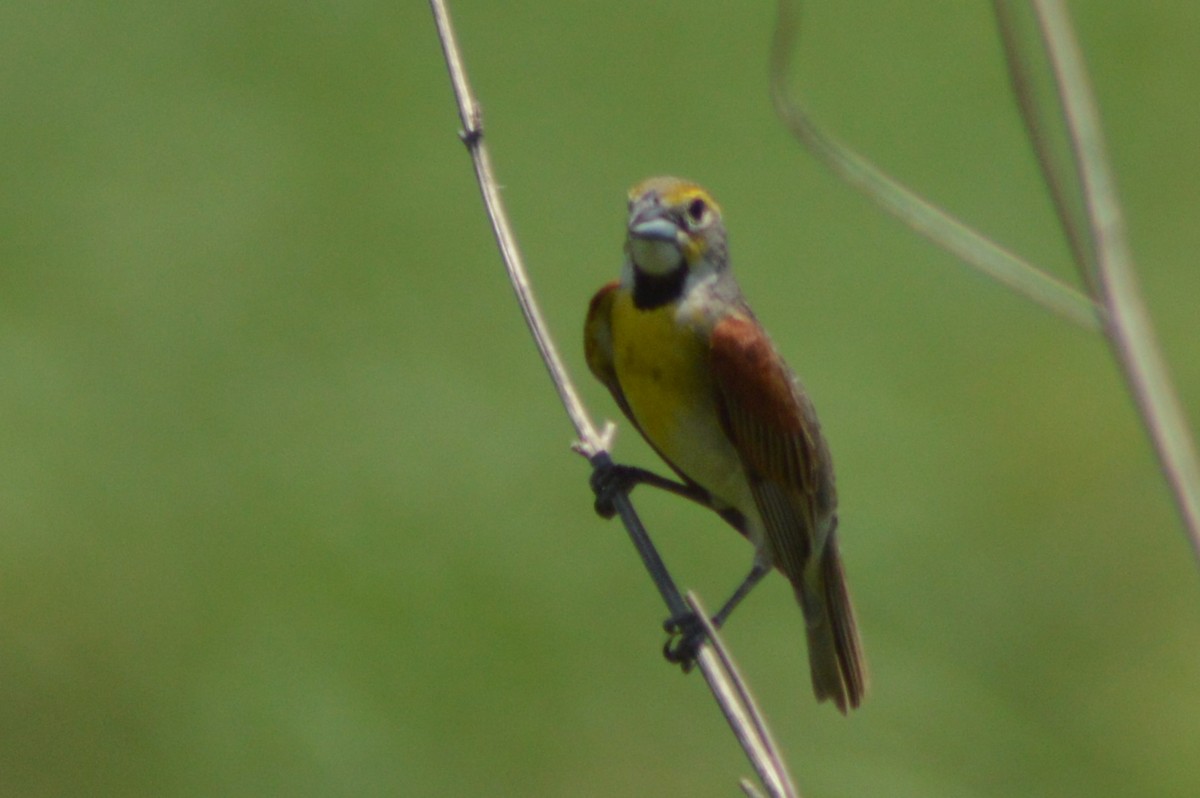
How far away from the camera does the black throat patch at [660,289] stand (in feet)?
13.4

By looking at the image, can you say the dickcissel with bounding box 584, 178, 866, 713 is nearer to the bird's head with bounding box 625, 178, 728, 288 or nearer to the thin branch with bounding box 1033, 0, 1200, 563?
the bird's head with bounding box 625, 178, 728, 288

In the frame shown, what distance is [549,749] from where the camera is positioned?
7090mm

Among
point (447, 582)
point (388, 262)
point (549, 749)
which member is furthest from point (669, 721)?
point (388, 262)

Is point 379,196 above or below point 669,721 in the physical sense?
above

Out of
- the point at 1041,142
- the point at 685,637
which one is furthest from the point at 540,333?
the point at 1041,142

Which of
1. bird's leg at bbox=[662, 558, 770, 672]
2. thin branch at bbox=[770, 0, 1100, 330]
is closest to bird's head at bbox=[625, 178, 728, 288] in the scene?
bird's leg at bbox=[662, 558, 770, 672]

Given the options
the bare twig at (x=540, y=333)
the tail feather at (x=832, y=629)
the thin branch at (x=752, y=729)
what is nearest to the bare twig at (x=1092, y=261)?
the thin branch at (x=752, y=729)

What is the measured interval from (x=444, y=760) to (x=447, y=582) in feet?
2.82

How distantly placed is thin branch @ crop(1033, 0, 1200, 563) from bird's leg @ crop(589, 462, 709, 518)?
2.19 metres

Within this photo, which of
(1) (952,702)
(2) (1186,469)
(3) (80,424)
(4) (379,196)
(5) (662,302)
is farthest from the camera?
(4) (379,196)

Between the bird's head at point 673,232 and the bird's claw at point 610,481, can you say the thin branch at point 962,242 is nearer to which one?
the bird's head at point 673,232

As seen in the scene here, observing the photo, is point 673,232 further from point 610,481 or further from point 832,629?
point 832,629

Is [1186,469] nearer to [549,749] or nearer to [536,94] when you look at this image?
[549,749]

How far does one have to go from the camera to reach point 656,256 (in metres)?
4.06
